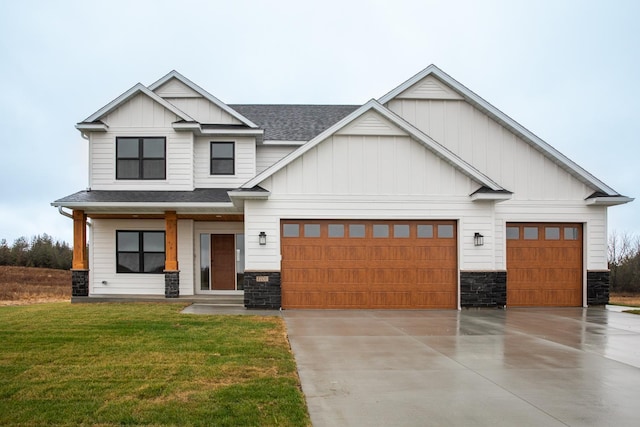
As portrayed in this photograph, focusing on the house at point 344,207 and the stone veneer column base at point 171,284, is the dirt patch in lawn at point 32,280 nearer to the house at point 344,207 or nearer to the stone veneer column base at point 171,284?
the house at point 344,207

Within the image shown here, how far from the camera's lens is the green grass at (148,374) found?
474 centimetres

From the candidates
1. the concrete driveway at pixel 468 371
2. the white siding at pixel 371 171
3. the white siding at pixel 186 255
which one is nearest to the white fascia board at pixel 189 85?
the white siding at pixel 186 255

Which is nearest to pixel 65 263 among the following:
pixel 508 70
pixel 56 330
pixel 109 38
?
pixel 109 38

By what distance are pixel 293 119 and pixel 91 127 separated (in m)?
7.53

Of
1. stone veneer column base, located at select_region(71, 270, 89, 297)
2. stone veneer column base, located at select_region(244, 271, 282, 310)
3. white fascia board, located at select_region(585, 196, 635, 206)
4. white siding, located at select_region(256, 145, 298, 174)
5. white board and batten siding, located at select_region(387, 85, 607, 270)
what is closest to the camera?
stone veneer column base, located at select_region(244, 271, 282, 310)

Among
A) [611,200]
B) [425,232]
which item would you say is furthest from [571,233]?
[425,232]

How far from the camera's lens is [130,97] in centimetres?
1616

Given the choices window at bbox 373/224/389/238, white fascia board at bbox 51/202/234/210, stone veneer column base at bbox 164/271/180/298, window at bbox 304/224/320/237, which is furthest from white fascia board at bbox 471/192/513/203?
stone veneer column base at bbox 164/271/180/298

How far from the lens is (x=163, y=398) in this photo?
205 inches

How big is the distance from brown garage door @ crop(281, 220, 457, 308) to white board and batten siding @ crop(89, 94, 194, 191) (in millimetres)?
5077

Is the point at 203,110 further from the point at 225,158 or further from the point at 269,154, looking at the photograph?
the point at 269,154

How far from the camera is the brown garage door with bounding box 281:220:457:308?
13625 mm

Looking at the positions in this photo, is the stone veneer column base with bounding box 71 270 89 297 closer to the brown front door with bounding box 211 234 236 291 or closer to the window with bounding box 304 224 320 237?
the brown front door with bounding box 211 234 236 291

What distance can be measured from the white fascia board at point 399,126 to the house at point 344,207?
0.13ft
